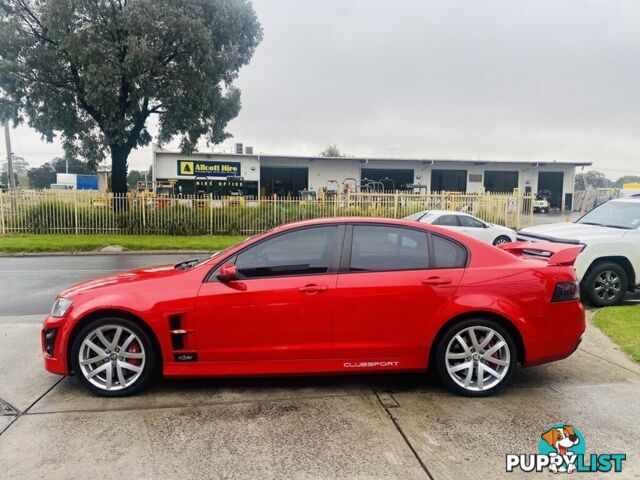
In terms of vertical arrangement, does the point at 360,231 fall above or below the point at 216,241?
above

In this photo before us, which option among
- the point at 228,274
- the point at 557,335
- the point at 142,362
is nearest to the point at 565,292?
the point at 557,335

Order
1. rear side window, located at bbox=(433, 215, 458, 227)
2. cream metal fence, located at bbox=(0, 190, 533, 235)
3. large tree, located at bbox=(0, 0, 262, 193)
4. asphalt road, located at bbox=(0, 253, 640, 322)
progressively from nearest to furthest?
asphalt road, located at bbox=(0, 253, 640, 322), rear side window, located at bbox=(433, 215, 458, 227), large tree, located at bbox=(0, 0, 262, 193), cream metal fence, located at bbox=(0, 190, 533, 235)

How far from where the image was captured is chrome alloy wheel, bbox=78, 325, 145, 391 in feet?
13.5

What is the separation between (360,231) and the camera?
14.3 ft

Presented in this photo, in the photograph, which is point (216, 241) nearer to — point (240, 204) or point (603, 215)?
point (240, 204)

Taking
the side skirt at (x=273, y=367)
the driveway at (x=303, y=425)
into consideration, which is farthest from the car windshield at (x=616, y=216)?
the side skirt at (x=273, y=367)

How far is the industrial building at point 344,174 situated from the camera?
3838cm

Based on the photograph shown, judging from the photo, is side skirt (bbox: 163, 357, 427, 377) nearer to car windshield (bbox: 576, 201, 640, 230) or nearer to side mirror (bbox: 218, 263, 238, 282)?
side mirror (bbox: 218, 263, 238, 282)

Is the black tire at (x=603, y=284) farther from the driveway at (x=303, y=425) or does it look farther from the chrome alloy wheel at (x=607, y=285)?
the driveway at (x=303, y=425)

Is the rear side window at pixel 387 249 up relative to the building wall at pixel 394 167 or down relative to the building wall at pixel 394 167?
down

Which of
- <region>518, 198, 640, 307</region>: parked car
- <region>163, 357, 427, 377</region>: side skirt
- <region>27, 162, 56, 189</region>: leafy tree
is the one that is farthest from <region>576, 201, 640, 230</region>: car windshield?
<region>27, 162, 56, 189</region>: leafy tree

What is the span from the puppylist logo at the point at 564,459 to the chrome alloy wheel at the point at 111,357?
3.02m

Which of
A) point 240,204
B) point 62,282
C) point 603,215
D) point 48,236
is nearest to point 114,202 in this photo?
point 48,236

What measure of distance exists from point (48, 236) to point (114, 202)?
2.97m
